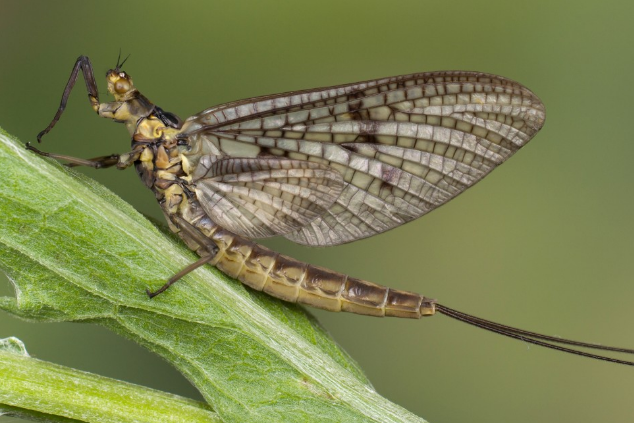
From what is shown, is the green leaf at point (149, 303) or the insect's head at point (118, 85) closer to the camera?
the green leaf at point (149, 303)

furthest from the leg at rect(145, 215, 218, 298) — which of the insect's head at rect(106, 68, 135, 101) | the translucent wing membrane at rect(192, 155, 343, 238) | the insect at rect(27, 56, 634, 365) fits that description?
the insect's head at rect(106, 68, 135, 101)

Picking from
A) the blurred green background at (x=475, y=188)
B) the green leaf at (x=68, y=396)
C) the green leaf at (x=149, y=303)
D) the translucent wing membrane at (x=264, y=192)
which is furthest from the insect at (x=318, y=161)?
the blurred green background at (x=475, y=188)

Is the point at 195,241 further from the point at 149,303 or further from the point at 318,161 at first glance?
the point at 318,161

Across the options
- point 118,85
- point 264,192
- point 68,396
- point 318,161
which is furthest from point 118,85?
point 68,396

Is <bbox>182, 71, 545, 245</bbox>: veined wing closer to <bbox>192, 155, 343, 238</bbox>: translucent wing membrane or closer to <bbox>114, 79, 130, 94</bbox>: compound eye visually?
<bbox>192, 155, 343, 238</bbox>: translucent wing membrane

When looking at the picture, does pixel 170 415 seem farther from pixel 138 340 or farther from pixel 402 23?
pixel 402 23

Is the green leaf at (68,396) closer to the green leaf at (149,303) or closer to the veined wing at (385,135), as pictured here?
the green leaf at (149,303)
